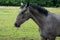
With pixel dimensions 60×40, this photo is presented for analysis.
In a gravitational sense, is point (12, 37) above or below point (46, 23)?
below

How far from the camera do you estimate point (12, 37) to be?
1162 cm

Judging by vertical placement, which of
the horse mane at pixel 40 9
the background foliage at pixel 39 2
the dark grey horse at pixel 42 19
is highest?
the horse mane at pixel 40 9

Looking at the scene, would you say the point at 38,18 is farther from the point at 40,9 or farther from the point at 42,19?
the point at 40,9

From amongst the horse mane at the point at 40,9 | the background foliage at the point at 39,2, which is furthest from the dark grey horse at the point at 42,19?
the background foliage at the point at 39,2

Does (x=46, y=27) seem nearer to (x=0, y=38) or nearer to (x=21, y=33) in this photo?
(x=0, y=38)

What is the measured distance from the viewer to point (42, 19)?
823 centimetres

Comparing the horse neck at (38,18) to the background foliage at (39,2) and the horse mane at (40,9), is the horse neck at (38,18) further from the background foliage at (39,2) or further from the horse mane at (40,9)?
the background foliage at (39,2)

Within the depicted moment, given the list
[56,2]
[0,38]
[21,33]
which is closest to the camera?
[0,38]

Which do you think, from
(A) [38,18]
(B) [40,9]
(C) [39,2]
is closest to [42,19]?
(A) [38,18]

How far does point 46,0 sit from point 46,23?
28.4 m

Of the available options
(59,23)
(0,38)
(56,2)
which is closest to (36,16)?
(59,23)

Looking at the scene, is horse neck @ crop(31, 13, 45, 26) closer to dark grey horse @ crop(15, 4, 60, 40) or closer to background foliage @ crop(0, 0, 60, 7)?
dark grey horse @ crop(15, 4, 60, 40)

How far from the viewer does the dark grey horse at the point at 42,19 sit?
7945 mm

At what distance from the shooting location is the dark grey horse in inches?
313
